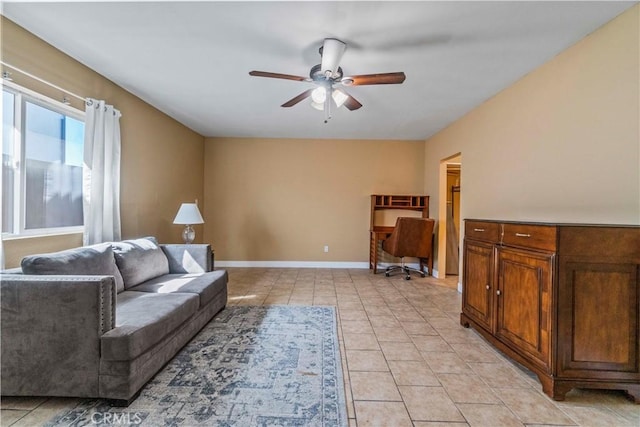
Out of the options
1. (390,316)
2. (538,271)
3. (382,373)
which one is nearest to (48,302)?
(382,373)

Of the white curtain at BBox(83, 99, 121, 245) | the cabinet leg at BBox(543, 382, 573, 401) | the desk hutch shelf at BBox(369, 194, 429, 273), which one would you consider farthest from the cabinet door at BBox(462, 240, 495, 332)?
the white curtain at BBox(83, 99, 121, 245)

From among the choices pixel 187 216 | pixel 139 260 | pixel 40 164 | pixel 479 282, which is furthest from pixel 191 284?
pixel 479 282

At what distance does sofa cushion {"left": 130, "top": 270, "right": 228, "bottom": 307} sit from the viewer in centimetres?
249

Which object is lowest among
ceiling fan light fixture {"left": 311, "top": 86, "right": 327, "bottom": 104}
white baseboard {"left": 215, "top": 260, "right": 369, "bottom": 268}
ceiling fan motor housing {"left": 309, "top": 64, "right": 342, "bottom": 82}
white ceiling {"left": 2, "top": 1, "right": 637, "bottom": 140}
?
white baseboard {"left": 215, "top": 260, "right": 369, "bottom": 268}

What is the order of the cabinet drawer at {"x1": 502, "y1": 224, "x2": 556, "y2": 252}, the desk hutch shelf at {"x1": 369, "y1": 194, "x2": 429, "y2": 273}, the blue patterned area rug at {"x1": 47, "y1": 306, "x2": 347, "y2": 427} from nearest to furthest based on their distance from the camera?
the blue patterned area rug at {"x1": 47, "y1": 306, "x2": 347, "y2": 427} < the cabinet drawer at {"x1": 502, "y1": 224, "x2": 556, "y2": 252} < the desk hutch shelf at {"x1": 369, "y1": 194, "x2": 429, "y2": 273}

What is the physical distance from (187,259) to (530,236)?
10.4ft

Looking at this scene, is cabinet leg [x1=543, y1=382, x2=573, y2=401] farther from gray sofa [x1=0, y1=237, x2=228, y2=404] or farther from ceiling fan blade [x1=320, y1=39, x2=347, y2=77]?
ceiling fan blade [x1=320, y1=39, x2=347, y2=77]

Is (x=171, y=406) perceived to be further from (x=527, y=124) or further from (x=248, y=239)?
(x=248, y=239)

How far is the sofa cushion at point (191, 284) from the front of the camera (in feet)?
8.18

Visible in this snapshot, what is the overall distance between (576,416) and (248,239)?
16.0ft

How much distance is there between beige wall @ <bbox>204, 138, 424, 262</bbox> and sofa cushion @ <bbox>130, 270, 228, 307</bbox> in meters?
2.50

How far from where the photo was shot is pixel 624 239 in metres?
1.70

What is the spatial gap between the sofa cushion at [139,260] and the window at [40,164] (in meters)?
0.56

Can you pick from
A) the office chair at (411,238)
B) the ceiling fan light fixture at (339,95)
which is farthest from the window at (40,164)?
the office chair at (411,238)
